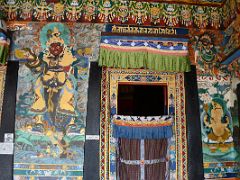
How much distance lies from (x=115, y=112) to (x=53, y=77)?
1.09 m

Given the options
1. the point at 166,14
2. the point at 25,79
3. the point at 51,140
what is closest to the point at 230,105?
the point at 166,14

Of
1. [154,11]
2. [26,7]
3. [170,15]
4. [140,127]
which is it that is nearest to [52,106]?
[140,127]

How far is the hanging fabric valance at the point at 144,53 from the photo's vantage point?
185 inches

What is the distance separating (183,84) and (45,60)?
2202 millimetres

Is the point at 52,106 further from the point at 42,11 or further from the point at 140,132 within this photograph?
the point at 42,11

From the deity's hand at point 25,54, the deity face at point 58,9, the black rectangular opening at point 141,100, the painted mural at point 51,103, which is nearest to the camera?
the painted mural at point 51,103

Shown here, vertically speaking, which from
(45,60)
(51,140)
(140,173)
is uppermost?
(45,60)

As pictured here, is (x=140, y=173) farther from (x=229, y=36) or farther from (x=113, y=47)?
(x=229, y=36)

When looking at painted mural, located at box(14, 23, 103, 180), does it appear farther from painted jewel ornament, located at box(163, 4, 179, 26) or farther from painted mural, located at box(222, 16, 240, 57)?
painted mural, located at box(222, 16, 240, 57)

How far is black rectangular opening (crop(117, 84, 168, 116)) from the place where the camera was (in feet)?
22.2

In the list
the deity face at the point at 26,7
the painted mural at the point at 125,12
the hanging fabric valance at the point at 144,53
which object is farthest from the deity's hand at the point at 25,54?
the hanging fabric valance at the point at 144,53

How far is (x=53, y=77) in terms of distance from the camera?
15.5 feet

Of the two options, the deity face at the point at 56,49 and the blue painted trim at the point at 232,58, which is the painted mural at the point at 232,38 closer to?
the blue painted trim at the point at 232,58

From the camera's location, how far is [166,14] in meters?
5.02
